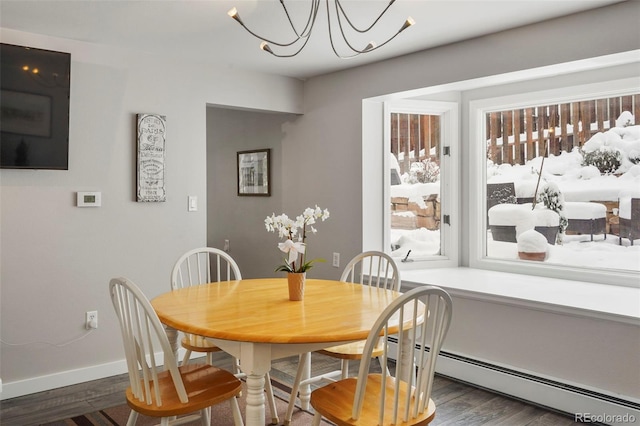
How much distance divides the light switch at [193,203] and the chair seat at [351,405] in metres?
2.20

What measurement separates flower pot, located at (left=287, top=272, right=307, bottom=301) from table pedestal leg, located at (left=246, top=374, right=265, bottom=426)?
597 mm

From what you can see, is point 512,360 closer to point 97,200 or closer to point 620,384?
point 620,384

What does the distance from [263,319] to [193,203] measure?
81.7 inches

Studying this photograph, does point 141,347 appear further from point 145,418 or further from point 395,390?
point 145,418

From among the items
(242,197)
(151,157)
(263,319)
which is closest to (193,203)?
(151,157)

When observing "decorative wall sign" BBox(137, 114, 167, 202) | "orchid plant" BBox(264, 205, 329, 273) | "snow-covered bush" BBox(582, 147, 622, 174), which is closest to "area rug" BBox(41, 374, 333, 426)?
"orchid plant" BBox(264, 205, 329, 273)

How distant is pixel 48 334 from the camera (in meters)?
3.32

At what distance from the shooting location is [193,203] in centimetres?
396

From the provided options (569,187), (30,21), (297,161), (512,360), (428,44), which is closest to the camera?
(30,21)

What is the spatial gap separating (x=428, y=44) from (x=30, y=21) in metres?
2.46

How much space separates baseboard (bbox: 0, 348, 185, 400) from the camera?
318cm

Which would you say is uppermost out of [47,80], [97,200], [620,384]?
[47,80]

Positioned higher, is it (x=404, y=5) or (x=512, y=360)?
(x=404, y=5)

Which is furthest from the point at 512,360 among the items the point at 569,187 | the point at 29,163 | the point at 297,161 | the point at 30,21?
the point at 30,21
